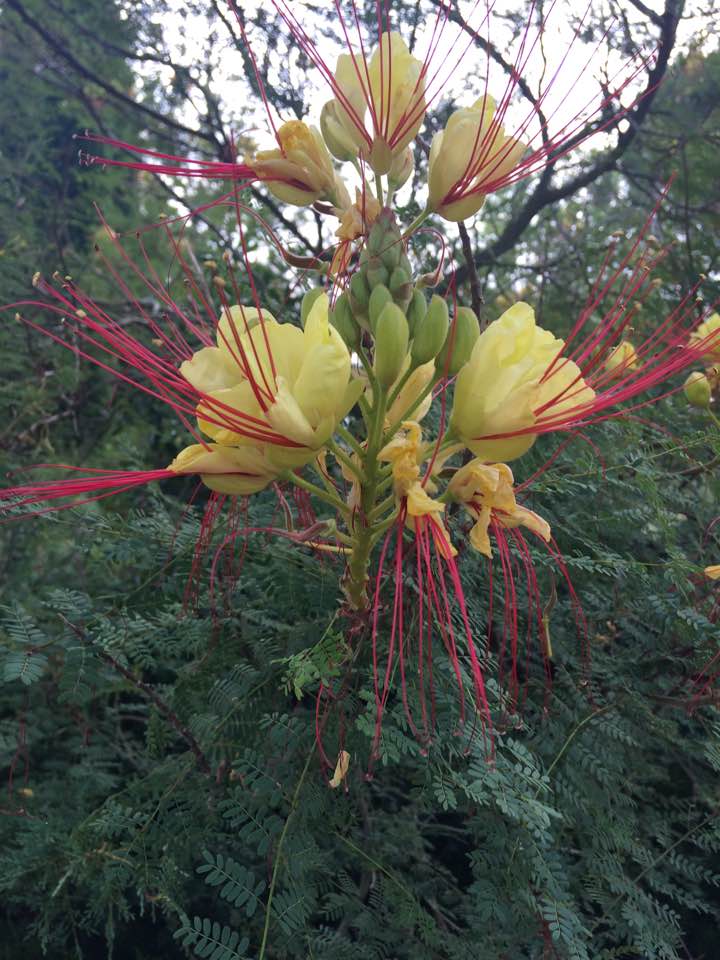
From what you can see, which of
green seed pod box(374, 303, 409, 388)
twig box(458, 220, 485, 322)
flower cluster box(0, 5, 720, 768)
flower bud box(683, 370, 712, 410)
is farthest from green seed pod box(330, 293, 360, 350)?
flower bud box(683, 370, 712, 410)

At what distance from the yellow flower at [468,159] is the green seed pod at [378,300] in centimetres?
23

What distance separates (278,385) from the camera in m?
1.01

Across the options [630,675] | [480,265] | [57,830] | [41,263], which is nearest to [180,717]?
[57,830]

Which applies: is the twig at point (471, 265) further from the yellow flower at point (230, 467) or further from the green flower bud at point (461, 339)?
the yellow flower at point (230, 467)

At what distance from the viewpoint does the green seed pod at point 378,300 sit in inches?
40.7

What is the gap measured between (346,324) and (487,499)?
329mm

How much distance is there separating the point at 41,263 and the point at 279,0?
2.39m

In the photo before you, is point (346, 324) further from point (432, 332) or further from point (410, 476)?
point (410, 476)

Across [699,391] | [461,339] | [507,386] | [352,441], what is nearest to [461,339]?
[461,339]

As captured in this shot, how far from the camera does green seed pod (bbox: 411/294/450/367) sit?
105 cm

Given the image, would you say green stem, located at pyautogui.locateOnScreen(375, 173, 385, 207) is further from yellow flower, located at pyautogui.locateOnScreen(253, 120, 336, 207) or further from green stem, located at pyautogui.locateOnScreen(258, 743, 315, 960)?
green stem, located at pyautogui.locateOnScreen(258, 743, 315, 960)

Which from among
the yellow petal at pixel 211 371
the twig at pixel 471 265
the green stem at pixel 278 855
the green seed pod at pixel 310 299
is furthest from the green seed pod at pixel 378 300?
the green stem at pixel 278 855

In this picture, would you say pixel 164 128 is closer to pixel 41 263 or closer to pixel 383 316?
pixel 41 263

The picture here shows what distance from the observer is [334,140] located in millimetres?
1197
